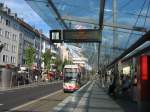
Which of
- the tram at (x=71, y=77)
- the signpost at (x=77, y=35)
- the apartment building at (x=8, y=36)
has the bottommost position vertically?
the tram at (x=71, y=77)

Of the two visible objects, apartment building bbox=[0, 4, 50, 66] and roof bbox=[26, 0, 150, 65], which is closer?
roof bbox=[26, 0, 150, 65]

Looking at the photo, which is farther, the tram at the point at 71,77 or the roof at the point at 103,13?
the tram at the point at 71,77

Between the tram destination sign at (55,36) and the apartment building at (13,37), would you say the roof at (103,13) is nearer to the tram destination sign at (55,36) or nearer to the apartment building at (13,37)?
the tram destination sign at (55,36)

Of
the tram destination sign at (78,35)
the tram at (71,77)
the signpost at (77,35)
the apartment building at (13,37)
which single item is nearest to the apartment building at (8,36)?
the apartment building at (13,37)

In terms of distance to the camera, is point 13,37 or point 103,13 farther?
point 13,37

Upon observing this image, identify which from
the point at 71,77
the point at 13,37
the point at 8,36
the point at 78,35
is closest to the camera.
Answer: the point at 78,35

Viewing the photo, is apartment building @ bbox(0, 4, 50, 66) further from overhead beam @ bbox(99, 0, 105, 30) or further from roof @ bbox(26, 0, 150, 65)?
overhead beam @ bbox(99, 0, 105, 30)

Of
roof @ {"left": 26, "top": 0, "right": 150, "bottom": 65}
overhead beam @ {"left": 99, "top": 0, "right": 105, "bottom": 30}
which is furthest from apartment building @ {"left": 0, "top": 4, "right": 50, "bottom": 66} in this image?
overhead beam @ {"left": 99, "top": 0, "right": 105, "bottom": 30}

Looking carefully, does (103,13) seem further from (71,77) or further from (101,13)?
(71,77)

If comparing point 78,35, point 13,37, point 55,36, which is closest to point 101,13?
point 78,35

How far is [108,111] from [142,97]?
295 inches

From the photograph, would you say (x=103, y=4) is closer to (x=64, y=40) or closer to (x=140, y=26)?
(x=140, y=26)

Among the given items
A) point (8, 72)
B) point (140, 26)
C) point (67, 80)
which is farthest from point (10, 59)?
point (140, 26)

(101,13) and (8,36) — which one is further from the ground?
(8,36)
